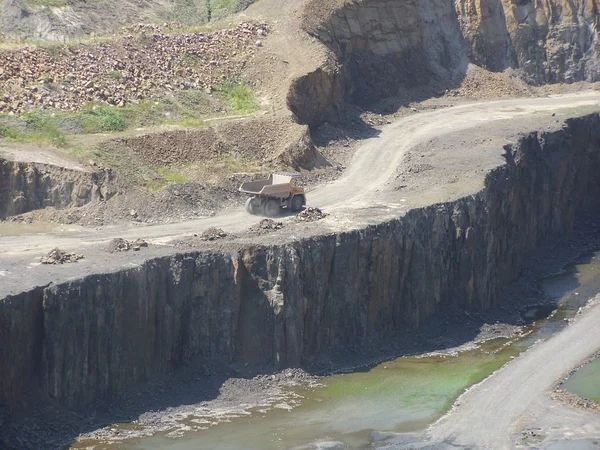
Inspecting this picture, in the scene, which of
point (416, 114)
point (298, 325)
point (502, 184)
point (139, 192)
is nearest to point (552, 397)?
point (298, 325)

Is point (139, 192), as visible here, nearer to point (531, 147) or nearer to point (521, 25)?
point (531, 147)

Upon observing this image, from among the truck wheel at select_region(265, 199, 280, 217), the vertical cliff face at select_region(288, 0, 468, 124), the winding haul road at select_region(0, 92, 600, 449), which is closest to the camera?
the winding haul road at select_region(0, 92, 600, 449)

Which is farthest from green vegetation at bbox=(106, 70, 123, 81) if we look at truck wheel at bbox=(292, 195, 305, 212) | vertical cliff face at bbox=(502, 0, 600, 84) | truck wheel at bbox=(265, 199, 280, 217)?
vertical cliff face at bbox=(502, 0, 600, 84)

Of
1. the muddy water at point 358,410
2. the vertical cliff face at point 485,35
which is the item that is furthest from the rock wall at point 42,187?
the vertical cliff face at point 485,35

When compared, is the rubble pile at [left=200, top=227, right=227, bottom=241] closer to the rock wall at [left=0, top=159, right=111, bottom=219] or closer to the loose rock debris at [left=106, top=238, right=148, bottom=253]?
the loose rock debris at [left=106, top=238, right=148, bottom=253]

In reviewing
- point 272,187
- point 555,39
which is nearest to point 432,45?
point 555,39

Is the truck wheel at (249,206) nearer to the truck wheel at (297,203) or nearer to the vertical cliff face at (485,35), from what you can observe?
the truck wheel at (297,203)

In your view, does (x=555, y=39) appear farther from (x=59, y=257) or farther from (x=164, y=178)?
(x=59, y=257)
